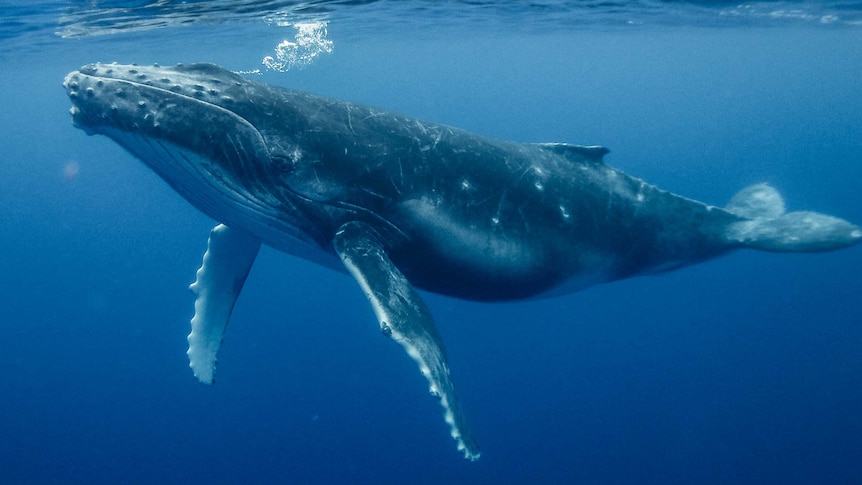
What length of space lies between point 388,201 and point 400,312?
1.52 meters

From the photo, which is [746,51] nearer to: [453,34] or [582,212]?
[453,34]

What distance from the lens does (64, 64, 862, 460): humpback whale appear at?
20.5ft

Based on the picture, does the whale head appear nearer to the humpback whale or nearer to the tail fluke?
the humpback whale

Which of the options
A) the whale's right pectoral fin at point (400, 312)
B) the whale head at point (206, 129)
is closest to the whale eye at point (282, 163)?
the whale head at point (206, 129)

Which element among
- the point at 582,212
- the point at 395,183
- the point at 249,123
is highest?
the point at 249,123

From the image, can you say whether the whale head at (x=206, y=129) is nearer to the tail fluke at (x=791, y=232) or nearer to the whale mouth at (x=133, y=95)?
the whale mouth at (x=133, y=95)

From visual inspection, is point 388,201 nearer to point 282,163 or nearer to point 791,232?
point 282,163

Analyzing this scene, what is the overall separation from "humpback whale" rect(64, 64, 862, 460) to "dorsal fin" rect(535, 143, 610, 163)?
0.06 ft

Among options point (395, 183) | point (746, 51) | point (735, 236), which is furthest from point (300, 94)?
point (746, 51)

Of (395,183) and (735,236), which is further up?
(395,183)

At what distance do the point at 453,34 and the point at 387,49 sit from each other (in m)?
11.9

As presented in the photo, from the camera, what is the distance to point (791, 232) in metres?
9.20

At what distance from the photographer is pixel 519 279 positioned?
7785 millimetres

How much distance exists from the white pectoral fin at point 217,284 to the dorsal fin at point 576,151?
Result: 14.5 ft
